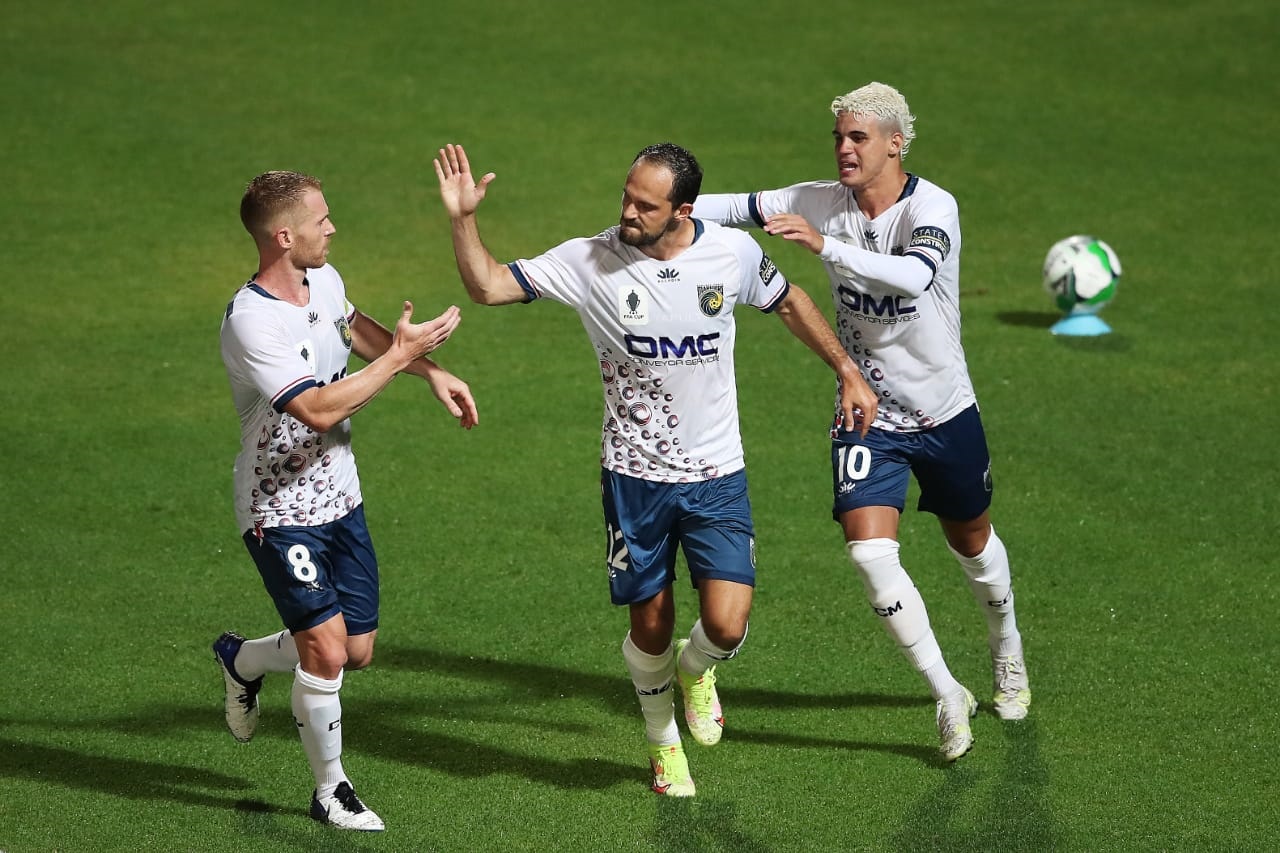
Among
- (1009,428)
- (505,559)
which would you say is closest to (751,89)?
(1009,428)

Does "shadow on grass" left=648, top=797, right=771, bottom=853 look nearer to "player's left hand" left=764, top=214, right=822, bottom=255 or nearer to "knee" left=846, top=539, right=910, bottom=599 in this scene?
"knee" left=846, top=539, right=910, bottom=599

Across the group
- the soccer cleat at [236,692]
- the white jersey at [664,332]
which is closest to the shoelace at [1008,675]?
the white jersey at [664,332]

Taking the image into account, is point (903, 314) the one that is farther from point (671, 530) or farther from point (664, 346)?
point (671, 530)

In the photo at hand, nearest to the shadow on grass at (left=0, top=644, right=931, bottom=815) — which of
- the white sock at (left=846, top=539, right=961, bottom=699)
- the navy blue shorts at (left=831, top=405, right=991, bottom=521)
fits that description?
the white sock at (left=846, top=539, right=961, bottom=699)

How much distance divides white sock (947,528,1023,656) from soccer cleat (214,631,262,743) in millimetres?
2942

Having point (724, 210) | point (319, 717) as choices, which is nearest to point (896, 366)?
point (724, 210)

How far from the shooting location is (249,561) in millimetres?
8320

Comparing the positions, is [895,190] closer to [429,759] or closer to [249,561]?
[429,759]

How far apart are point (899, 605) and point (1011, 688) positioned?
2.77 ft

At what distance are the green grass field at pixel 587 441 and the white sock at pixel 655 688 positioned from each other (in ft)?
0.87

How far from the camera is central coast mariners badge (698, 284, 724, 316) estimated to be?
574 centimetres

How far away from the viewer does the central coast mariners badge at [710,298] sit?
18.8 ft

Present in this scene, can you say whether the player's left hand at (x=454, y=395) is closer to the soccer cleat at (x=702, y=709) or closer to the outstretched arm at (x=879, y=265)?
the outstretched arm at (x=879, y=265)

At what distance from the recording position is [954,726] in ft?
20.7
